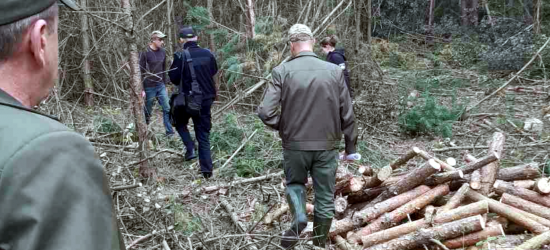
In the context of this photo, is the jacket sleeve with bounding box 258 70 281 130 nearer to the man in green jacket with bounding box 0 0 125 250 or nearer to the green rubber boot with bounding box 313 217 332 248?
the green rubber boot with bounding box 313 217 332 248

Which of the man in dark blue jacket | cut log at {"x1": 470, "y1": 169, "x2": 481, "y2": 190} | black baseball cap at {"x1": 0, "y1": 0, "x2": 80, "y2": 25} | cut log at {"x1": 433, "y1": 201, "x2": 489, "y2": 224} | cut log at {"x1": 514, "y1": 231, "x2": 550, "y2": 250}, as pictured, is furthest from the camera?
the man in dark blue jacket

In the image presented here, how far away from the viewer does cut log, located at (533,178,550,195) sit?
538 centimetres

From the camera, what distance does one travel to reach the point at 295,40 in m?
4.70

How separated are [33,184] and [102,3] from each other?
350 inches

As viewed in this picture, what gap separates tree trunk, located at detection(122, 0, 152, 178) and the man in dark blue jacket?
885 millimetres

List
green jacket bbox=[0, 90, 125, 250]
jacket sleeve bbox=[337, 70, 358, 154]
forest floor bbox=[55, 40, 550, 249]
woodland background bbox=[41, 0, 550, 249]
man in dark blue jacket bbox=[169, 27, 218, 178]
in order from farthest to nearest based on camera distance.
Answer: man in dark blue jacket bbox=[169, 27, 218, 178]
woodland background bbox=[41, 0, 550, 249]
forest floor bbox=[55, 40, 550, 249]
jacket sleeve bbox=[337, 70, 358, 154]
green jacket bbox=[0, 90, 125, 250]

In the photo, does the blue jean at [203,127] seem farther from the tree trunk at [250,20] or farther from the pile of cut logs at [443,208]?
the tree trunk at [250,20]

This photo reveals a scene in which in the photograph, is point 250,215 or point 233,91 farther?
point 233,91

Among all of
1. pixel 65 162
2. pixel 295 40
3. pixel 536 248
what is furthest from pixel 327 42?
pixel 65 162

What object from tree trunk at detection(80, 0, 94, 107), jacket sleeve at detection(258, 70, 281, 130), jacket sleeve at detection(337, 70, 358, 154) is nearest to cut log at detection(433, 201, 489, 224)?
jacket sleeve at detection(337, 70, 358, 154)

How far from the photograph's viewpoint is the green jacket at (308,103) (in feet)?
15.1

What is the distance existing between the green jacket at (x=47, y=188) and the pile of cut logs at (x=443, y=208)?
4167 millimetres

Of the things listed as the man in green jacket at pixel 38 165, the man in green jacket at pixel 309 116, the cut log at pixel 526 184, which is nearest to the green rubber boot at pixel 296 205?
the man in green jacket at pixel 309 116

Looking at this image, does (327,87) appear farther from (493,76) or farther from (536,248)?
(493,76)
